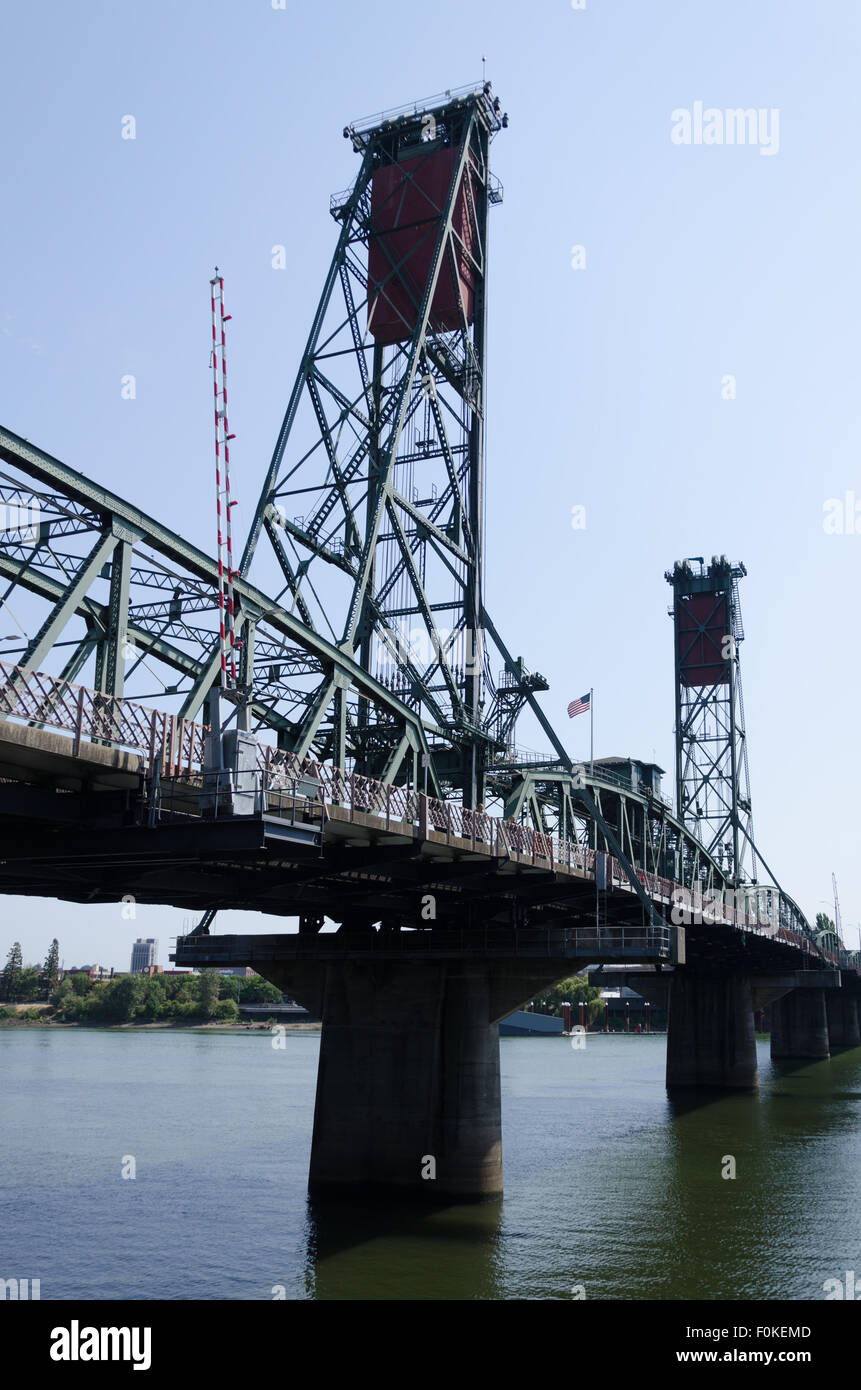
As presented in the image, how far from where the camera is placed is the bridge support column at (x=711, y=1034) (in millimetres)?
93938

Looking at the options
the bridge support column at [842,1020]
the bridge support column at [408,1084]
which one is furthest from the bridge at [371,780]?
the bridge support column at [842,1020]

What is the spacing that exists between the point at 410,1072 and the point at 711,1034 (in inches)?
2227

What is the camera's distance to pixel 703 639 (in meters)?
A: 129

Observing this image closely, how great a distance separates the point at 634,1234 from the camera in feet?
129

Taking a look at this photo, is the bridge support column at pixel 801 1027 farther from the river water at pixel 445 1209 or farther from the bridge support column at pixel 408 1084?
the bridge support column at pixel 408 1084

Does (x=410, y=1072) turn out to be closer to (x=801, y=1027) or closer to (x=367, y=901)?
(x=367, y=901)

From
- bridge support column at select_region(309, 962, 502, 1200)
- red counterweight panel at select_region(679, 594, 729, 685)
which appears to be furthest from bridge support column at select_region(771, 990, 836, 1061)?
bridge support column at select_region(309, 962, 502, 1200)

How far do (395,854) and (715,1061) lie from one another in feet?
227

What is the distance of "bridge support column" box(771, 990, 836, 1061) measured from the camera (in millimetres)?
130375

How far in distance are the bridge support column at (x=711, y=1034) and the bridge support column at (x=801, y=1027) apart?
3468cm

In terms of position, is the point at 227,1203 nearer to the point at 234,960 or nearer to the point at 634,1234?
the point at 234,960

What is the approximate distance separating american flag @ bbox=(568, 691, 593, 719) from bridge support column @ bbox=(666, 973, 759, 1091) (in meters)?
44.3
